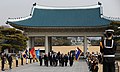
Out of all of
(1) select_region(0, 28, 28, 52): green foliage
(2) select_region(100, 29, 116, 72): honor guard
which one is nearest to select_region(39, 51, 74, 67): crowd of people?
(1) select_region(0, 28, 28, 52): green foliage

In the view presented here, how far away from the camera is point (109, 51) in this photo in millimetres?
7844

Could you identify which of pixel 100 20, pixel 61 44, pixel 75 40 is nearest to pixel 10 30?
pixel 100 20

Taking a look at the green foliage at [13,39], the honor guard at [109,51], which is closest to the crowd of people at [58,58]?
the green foliage at [13,39]

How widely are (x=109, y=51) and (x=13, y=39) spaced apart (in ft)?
106

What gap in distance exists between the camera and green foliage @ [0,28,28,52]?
38.9m

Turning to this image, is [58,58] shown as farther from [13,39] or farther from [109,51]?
[109,51]

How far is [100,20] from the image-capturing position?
4209 centimetres

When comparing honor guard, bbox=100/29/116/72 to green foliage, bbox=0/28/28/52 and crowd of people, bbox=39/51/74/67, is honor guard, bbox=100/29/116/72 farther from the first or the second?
green foliage, bbox=0/28/28/52

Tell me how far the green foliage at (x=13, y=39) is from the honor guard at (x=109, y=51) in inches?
1245

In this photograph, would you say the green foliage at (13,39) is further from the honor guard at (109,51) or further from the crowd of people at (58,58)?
the honor guard at (109,51)

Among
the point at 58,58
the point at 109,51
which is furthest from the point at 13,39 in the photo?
the point at 109,51

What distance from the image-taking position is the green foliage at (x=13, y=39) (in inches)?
1532

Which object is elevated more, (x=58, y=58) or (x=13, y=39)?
(x=13, y=39)

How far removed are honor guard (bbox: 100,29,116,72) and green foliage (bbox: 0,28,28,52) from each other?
31614 millimetres
